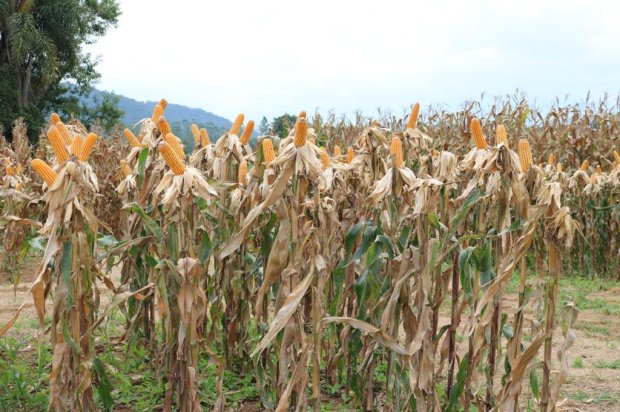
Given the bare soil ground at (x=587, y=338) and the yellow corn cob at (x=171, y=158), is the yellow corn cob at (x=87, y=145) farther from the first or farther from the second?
the bare soil ground at (x=587, y=338)

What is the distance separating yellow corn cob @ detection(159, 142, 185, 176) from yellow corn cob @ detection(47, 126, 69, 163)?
39cm

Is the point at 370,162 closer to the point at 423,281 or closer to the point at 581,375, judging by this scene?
the point at 423,281

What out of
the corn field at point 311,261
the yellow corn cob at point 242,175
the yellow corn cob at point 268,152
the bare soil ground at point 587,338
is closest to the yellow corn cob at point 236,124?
the corn field at point 311,261

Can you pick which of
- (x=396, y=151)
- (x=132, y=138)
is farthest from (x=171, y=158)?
(x=132, y=138)

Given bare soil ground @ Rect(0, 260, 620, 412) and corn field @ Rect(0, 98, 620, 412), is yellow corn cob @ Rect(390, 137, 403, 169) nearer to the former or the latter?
corn field @ Rect(0, 98, 620, 412)

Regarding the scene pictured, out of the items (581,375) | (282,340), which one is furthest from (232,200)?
(581,375)

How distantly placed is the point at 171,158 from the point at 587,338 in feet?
15.7

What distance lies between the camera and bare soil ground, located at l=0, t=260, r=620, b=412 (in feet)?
13.4

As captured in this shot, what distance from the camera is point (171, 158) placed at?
2.69 m

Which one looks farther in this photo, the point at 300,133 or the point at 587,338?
the point at 587,338

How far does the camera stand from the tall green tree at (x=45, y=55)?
2581 centimetres

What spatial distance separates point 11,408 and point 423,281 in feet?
7.58

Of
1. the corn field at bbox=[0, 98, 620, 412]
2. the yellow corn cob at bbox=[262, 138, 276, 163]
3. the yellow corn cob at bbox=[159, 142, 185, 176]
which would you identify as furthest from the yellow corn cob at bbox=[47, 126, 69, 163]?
the yellow corn cob at bbox=[262, 138, 276, 163]

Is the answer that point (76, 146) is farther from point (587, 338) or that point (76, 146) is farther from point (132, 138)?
point (587, 338)
